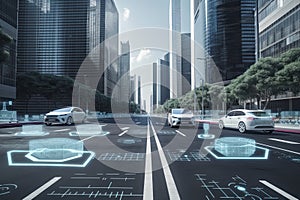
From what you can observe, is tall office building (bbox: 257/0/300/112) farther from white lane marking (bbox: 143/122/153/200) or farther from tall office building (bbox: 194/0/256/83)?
white lane marking (bbox: 143/122/153/200)

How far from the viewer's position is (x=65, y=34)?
184 ft

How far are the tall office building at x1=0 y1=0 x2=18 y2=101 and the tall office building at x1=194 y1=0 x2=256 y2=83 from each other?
3609 cm

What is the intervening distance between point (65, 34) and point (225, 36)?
36.1 meters

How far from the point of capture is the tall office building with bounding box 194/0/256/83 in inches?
2180

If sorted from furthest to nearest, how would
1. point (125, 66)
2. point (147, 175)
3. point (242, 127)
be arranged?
1. point (125, 66)
2. point (242, 127)
3. point (147, 175)

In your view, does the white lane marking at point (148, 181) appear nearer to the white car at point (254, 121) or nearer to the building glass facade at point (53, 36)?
the white car at point (254, 121)

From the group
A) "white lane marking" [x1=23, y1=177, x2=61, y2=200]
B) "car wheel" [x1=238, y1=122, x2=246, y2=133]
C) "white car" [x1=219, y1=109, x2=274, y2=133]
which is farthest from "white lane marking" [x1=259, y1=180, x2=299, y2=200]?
"car wheel" [x1=238, y1=122, x2=246, y2=133]

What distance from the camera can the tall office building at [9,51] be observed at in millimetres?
51938

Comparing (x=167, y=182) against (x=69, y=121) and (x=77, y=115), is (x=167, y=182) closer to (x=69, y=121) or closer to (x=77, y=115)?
(x=69, y=121)

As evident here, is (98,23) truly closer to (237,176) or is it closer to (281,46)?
(281,46)

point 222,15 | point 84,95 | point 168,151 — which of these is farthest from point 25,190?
point 222,15

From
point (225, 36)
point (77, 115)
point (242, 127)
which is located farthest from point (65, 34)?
point (242, 127)

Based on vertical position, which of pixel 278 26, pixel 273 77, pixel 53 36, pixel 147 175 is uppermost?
pixel 278 26

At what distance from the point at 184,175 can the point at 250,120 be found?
11.6 meters
